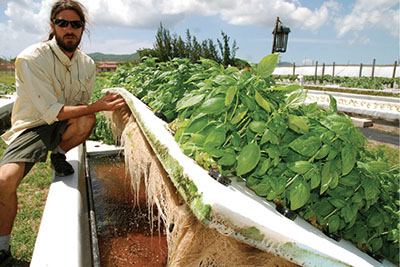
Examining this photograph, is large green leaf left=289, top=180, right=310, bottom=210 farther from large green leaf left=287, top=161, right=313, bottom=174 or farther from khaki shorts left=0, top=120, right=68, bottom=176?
khaki shorts left=0, top=120, right=68, bottom=176

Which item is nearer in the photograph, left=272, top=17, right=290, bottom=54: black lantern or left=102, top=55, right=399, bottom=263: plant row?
left=102, top=55, right=399, bottom=263: plant row

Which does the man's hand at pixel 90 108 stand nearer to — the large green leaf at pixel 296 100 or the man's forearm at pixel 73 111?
the man's forearm at pixel 73 111

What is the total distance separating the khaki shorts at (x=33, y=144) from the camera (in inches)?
84.0

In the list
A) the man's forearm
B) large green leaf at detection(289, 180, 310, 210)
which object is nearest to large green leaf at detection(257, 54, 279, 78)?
large green leaf at detection(289, 180, 310, 210)

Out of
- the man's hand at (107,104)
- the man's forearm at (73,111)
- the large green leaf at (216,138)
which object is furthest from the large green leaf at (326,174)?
the man's forearm at (73,111)

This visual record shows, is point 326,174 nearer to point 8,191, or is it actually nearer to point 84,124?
point 8,191

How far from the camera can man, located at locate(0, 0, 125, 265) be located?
6.85ft

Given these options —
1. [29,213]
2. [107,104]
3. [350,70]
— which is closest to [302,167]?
[107,104]

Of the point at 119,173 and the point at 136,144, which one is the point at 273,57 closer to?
the point at 136,144

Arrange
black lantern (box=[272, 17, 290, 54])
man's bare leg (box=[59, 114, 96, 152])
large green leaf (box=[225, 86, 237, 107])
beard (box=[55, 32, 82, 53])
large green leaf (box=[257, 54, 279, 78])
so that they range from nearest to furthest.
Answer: large green leaf (box=[225, 86, 237, 107])
large green leaf (box=[257, 54, 279, 78])
beard (box=[55, 32, 82, 53])
man's bare leg (box=[59, 114, 96, 152])
black lantern (box=[272, 17, 290, 54])

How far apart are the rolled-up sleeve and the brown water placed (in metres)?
0.97

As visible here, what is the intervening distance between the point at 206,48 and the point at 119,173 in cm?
1883

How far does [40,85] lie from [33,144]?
51cm

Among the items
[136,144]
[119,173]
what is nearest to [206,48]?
[119,173]
